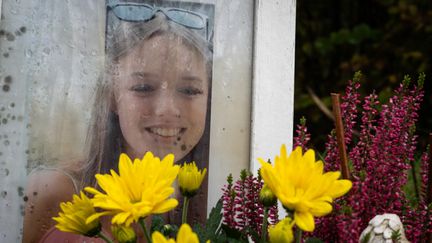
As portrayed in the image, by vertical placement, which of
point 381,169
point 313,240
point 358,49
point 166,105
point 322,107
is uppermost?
point 358,49

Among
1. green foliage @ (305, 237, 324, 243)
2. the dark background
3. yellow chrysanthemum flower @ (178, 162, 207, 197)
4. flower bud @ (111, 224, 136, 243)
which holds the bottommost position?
green foliage @ (305, 237, 324, 243)

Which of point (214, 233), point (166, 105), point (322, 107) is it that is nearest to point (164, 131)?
point (166, 105)

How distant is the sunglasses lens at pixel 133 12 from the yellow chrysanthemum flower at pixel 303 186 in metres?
0.50

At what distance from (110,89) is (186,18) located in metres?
0.20

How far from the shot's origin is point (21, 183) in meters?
1.21

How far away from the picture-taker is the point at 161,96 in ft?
4.22

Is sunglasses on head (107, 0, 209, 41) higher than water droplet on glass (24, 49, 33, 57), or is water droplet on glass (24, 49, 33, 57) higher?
sunglasses on head (107, 0, 209, 41)

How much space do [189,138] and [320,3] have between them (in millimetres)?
2021

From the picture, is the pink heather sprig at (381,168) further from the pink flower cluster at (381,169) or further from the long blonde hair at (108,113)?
the long blonde hair at (108,113)

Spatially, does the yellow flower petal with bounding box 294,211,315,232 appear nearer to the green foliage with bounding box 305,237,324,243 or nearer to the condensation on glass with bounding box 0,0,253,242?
the green foliage with bounding box 305,237,324,243

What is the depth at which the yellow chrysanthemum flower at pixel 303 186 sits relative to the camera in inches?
Result: 33.9

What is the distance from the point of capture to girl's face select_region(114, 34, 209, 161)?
1.27 metres

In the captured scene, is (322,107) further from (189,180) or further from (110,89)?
(189,180)

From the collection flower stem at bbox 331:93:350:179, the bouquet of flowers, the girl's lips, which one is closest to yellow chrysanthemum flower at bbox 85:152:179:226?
the bouquet of flowers
